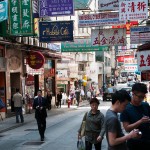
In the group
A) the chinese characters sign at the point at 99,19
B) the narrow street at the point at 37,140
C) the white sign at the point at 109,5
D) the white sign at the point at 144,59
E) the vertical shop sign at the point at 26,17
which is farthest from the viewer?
the vertical shop sign at the point at 26,17

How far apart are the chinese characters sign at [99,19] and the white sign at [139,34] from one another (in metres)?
0.84

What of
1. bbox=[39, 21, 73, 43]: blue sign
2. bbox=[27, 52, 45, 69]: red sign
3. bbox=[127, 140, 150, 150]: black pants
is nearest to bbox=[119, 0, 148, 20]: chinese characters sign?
bbox=[39, 21, 73, 43]: blue sign

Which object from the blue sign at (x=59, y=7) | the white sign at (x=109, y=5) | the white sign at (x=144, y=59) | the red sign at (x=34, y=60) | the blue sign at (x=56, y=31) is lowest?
the white sign at (x=144, y=59)

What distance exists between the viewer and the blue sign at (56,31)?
2447cm

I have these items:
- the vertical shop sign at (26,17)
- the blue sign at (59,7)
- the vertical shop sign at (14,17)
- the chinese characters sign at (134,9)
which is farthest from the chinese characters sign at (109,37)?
the chinese characters sign at (134,9)

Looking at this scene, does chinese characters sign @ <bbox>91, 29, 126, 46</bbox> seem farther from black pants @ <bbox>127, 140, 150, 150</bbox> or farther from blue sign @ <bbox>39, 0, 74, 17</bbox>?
black pants @ <bbox>127, 140, 150, 150</bbox>

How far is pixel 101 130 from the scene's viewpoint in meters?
8.51

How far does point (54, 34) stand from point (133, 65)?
83.1 feet

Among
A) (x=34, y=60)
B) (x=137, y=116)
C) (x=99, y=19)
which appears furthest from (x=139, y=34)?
(x=137, y=116)

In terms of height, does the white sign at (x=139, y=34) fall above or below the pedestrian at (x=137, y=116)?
above

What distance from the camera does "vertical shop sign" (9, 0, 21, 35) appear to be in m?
23.2

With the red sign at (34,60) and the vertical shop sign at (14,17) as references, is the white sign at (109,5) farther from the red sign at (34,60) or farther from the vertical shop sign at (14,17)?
the red sign at (34,60)

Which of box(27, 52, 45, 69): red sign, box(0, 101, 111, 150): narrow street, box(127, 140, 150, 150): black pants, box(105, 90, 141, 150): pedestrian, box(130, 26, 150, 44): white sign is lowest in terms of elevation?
box(0, 101, 111, 150): narrow street

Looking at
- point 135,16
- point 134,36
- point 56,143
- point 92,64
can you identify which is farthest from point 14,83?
point 92,64
